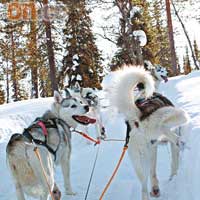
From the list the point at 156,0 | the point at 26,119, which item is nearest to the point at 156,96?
the point at 26,119

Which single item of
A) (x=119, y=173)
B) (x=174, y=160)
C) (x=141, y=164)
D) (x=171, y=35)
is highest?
(x=171, y=35)

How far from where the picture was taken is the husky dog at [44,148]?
11.7 feet

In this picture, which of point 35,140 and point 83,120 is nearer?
point 35,140

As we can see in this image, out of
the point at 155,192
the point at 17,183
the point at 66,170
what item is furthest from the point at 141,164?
the point at 66,170

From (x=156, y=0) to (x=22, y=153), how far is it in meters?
20.5

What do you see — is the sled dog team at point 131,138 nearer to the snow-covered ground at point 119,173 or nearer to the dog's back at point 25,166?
the dog's back at point 25,166

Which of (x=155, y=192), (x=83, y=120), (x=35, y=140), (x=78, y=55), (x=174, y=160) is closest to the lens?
(x=35, y=140)

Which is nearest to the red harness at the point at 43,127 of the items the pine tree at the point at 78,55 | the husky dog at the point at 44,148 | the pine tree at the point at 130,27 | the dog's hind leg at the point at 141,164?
the husky dog at the point at 44,148

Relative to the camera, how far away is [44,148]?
12.9 ft

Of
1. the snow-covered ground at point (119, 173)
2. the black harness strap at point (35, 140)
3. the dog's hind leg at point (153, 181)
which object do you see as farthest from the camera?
the dog's hind leg at point (153, 181)

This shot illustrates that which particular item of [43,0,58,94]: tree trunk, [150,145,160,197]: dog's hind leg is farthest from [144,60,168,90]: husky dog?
[43,0,58,94]: tree trunk

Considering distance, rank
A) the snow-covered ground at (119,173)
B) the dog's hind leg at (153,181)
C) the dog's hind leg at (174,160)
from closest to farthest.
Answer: the snow-covered ground at (119,173), the dog's hind leg at (153,181), the dog's hind leg at (174,160)

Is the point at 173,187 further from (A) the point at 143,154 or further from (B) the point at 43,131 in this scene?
(B) the point at 43,131

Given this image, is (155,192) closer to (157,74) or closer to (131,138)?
(131,138)
